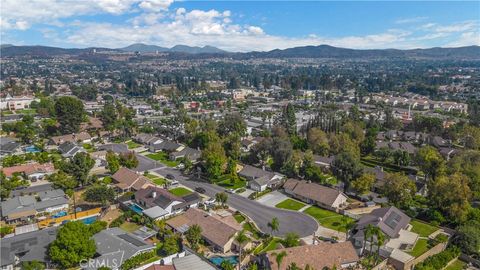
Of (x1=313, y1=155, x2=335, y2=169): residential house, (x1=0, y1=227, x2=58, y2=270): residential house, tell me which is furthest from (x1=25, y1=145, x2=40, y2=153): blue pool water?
(x1=313, y1=155, x2=335, y2=169): residential house

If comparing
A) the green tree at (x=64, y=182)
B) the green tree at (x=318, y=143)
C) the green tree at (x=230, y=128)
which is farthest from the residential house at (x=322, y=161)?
the green tree at (x=64, y=182)

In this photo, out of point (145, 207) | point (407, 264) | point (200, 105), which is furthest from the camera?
point (200, 105)

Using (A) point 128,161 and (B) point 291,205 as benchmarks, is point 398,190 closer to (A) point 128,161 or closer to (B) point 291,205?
(B) point 291,205

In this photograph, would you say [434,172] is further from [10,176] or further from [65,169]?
[10,176]

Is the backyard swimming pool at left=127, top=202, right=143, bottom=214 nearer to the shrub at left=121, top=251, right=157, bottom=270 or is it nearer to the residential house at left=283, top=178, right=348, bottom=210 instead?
the shrub at left=121, top=251, right=157, bottom=270

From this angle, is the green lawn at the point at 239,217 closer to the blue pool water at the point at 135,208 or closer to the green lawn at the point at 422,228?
the blue pool water at the point at 135,208

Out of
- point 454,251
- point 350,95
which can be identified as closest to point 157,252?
point 454,251
